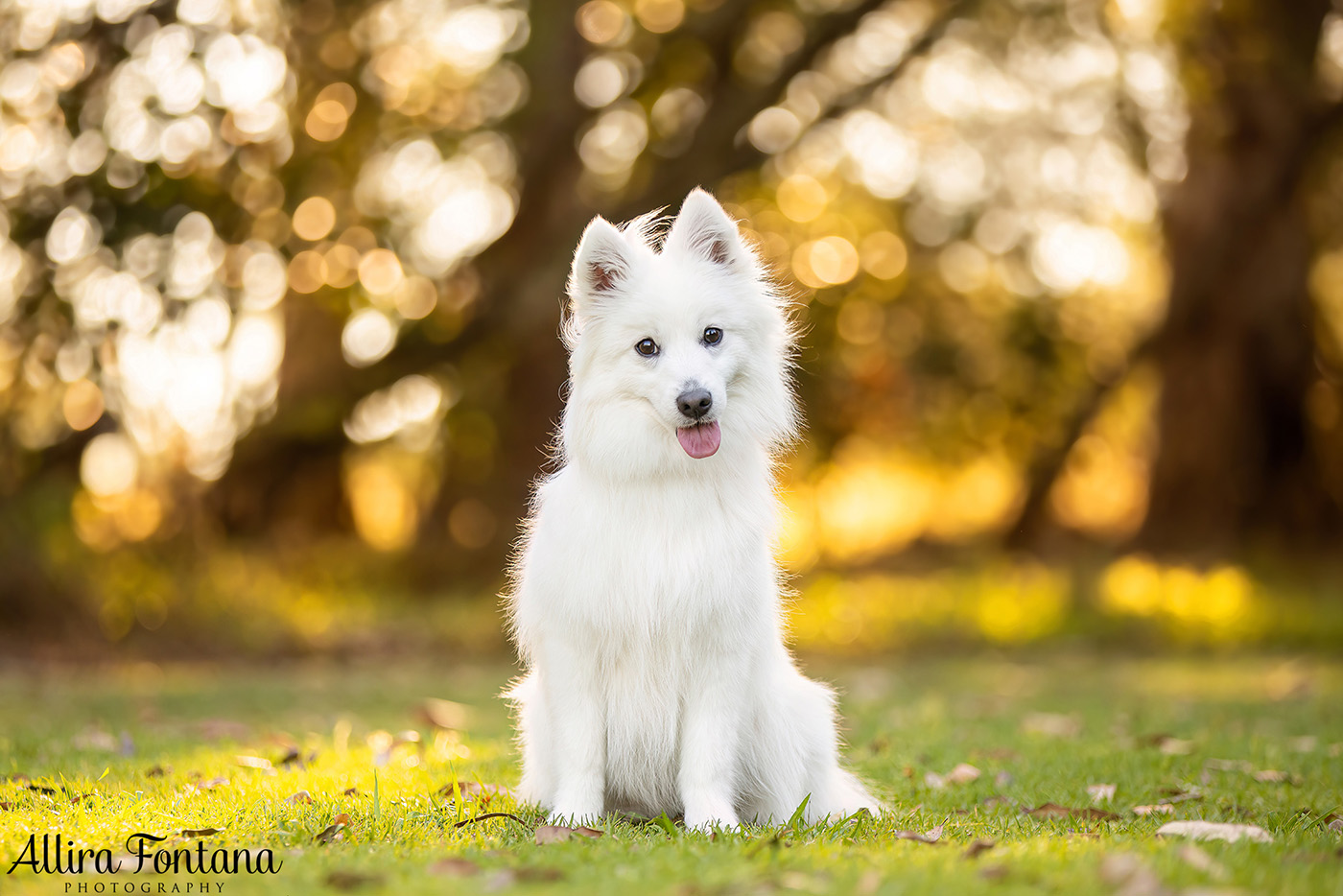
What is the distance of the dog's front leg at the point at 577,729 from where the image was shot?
391cm

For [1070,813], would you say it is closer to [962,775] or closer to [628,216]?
[962,775]

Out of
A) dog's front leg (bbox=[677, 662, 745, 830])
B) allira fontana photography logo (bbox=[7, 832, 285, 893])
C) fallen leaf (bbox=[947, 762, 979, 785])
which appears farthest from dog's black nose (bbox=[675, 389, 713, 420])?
fallen leaf (bbox=[947, 762, 979, 785])

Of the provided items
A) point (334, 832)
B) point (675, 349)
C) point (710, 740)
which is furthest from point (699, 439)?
point (334, 832)

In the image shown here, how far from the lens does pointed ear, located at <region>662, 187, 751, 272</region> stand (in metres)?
4.23

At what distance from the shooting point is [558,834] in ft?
11.7

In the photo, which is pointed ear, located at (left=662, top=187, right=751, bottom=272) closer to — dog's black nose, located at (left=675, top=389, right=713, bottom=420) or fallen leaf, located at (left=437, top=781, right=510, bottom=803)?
dog's black nose, located at (left=675, top=389, right=713, bottom=420)

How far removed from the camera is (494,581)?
A: 13609 mm

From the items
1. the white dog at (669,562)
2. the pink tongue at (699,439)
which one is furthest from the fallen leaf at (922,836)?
the pink tongue at (699,439)

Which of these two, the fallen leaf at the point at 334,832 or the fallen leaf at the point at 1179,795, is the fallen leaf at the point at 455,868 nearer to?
the fallen leaf at the point at 334,832

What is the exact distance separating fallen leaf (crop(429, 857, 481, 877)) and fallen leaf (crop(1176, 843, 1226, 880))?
1840 mm

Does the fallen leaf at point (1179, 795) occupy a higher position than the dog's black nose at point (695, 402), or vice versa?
the dog's black nose at point (695, 402)

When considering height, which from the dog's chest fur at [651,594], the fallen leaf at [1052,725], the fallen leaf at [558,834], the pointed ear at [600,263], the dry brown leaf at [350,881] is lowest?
the fallen leaf at [1052,725]

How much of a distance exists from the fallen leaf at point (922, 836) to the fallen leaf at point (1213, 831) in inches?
27.4

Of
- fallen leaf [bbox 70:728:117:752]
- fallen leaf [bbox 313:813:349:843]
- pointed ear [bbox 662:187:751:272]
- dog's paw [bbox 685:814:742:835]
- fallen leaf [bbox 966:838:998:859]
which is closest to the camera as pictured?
fallen leaf [bbox 966:838:998:859]
